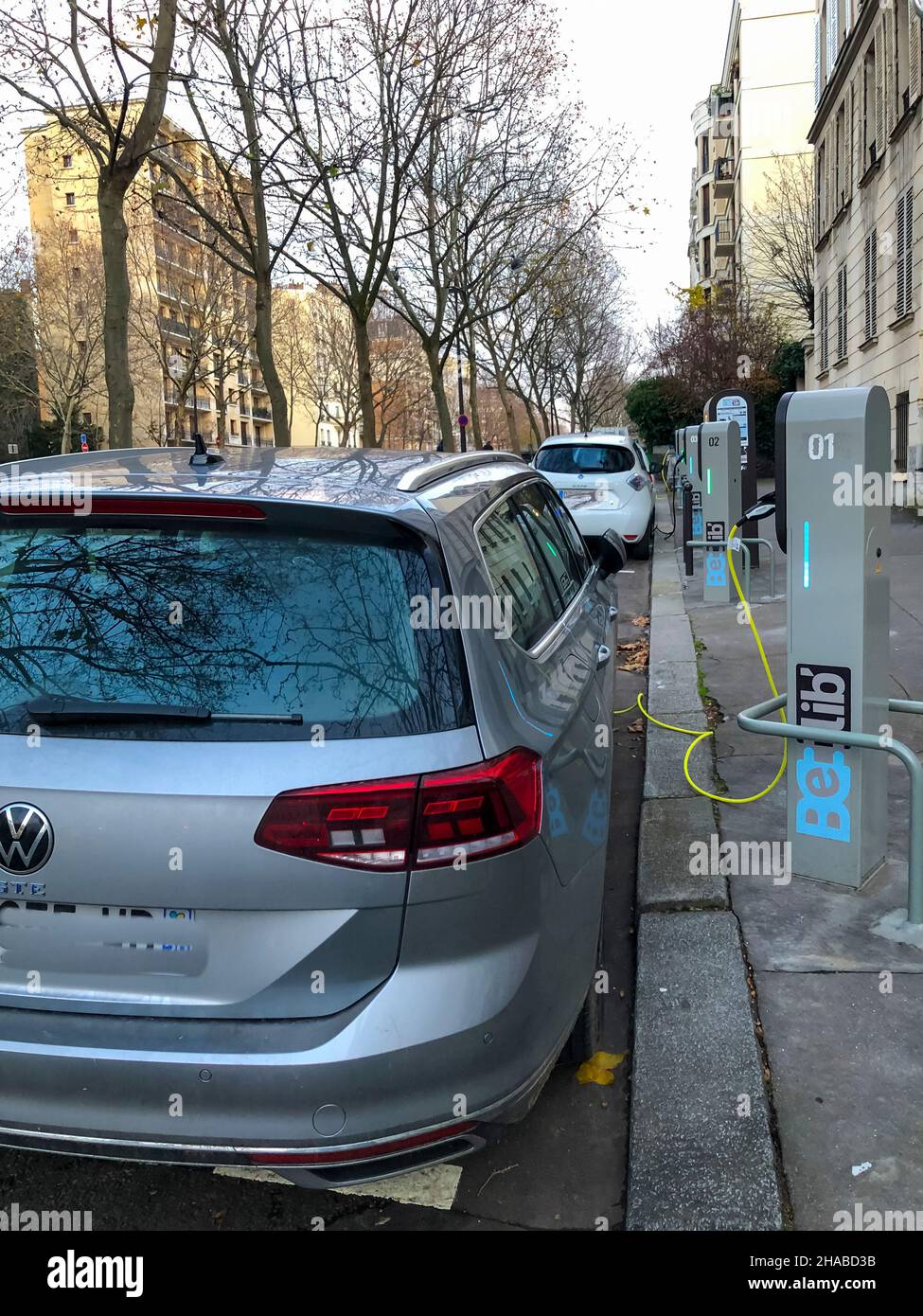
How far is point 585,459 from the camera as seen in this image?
13.3 m

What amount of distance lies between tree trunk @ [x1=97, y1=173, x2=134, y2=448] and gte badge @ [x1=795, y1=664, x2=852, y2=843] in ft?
30.6

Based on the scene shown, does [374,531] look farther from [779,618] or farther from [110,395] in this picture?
[110,395]

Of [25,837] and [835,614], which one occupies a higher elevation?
[835,614]

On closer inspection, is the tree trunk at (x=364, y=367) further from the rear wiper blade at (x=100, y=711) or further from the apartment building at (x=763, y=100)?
the apartment building at (x=763, y=100)

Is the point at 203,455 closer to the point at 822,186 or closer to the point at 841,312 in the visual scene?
the point at 841,312

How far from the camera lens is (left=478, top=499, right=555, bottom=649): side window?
273cm

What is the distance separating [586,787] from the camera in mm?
2816

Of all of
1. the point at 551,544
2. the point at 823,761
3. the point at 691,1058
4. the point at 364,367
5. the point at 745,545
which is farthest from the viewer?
the point at 364,367

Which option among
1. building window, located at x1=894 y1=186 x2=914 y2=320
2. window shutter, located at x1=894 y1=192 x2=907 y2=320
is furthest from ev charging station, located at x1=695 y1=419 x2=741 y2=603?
window shutter, located at x1=894 y1=192 x2=907 y2=320

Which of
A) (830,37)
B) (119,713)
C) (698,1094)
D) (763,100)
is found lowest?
(698,1094)

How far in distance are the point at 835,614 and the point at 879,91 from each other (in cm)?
2026

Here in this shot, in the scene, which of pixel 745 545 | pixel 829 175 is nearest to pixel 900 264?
pixel 829 175
